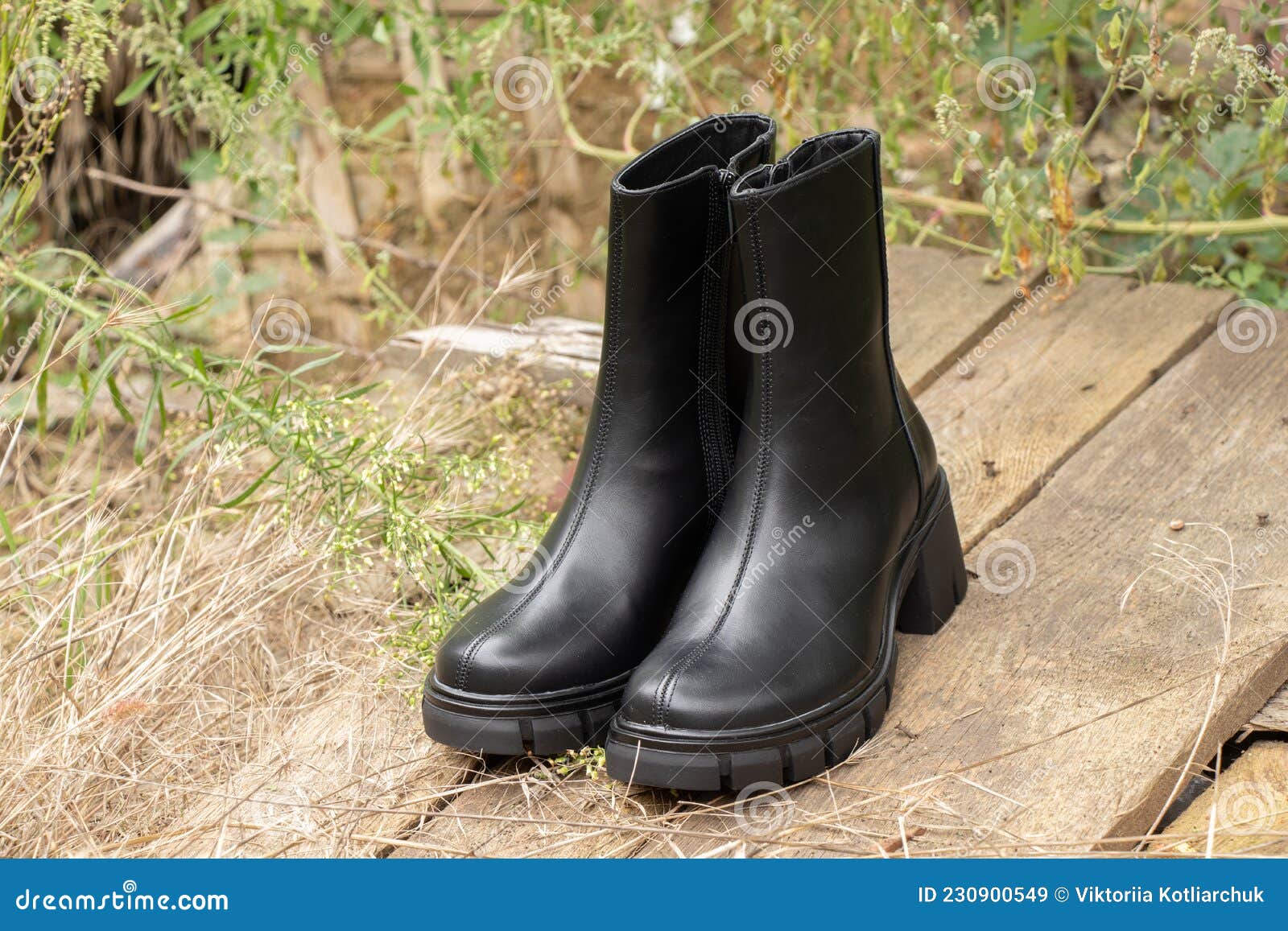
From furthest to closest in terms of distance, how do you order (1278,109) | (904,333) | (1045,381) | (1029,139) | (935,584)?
(904,333) < (1045,381) < (1029,139) < (1278,109) < (935,584)

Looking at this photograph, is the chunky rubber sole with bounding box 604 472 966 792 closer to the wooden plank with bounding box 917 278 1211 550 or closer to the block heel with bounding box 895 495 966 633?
the block heel with bounding box 895 495 966 633

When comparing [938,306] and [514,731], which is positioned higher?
[938,306]

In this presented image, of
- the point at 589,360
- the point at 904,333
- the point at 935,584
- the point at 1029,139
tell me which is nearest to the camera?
the point at 935,584

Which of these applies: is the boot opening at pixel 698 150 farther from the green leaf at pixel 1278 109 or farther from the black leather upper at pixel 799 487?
the green leaf at pixel 1278 109

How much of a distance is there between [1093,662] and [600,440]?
531 millimetres

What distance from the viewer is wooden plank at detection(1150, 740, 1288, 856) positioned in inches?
39.0

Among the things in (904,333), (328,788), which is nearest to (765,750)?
(328,788)

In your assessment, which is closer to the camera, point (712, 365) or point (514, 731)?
point (514, 731)

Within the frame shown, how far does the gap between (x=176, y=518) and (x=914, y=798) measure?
3.16ft

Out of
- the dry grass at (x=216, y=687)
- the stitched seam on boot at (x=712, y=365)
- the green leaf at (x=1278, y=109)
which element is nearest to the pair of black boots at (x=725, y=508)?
the stitched seam on boot at (x=712, y=365)

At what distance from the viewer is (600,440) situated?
1.23m

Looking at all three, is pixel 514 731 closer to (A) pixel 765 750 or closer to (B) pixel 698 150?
(A) pixel 765 750

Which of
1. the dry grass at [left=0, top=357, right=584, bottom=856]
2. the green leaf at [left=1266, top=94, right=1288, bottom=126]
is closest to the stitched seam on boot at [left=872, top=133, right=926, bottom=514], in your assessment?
the dry grass at [left=0, top=357, right=584, bottom=856]

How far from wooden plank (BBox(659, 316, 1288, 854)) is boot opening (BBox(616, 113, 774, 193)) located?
538 millimetres
